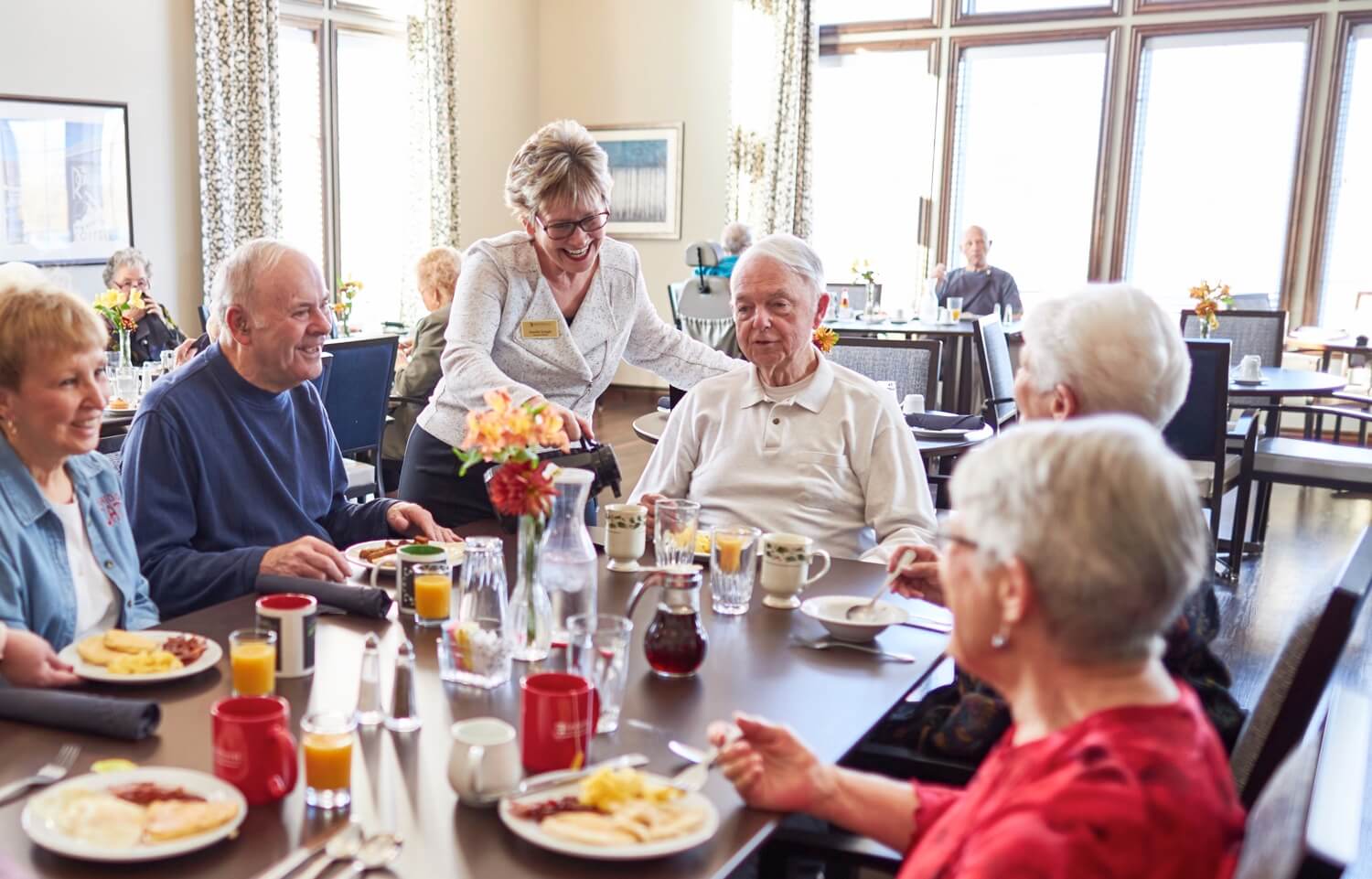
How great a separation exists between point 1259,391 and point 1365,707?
182 inches

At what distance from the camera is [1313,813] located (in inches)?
33.1

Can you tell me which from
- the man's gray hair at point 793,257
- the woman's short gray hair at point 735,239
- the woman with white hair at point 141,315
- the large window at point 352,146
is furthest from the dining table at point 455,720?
the large window at point 352,146

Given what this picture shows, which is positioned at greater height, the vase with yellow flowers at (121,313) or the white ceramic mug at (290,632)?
the vase with yellow flowers at (121,313)

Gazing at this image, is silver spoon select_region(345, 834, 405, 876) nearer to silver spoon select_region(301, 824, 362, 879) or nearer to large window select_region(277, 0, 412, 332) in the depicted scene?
silver spoon select_region(301, 824, 362, 879)

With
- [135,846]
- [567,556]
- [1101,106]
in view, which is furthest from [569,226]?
[1101,106]

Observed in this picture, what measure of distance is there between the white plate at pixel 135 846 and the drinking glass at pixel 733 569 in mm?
908

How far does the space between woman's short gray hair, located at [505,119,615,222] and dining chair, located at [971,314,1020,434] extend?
8.70 feet

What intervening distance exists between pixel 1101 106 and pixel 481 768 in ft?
28.6

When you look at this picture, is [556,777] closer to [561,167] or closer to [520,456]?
[520,456]

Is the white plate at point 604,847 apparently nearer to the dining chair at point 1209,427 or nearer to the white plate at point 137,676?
the white plate at point 137,676

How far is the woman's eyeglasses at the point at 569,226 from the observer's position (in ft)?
8.95

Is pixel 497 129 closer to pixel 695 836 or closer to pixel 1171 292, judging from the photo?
pixel 1171 292

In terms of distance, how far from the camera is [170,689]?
61.0 inches

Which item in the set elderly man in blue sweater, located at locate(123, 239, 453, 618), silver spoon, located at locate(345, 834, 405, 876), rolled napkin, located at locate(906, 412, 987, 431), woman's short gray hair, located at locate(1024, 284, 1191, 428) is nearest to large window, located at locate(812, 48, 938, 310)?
rolled napkin, located at locate(906, 412, 987, 431)
